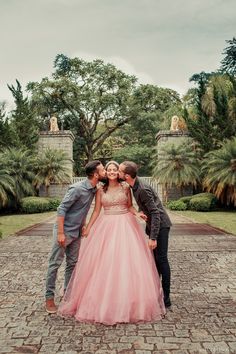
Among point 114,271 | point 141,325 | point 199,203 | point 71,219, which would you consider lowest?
point 141,325

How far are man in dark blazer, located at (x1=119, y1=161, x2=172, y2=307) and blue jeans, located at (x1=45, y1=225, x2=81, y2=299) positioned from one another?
2.77 feet

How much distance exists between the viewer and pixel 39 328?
385 cm

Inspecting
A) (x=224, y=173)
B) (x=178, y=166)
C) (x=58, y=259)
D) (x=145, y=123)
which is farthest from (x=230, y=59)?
(x=58, y=259)

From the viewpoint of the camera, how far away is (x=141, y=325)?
12.7ft

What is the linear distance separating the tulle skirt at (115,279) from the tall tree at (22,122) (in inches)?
695

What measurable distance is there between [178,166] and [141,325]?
632 inches


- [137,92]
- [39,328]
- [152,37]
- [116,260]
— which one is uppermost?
[137,92]

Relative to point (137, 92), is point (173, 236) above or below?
below

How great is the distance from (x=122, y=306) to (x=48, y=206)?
15.3 m

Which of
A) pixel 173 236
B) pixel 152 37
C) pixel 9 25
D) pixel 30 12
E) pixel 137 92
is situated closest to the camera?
pixel 30 12

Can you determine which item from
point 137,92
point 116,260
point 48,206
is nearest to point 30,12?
point 116,260

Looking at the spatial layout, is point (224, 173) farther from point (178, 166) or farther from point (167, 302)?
point (167, 302)

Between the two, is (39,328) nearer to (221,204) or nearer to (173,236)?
(173,236)

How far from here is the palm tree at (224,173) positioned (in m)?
16.8
